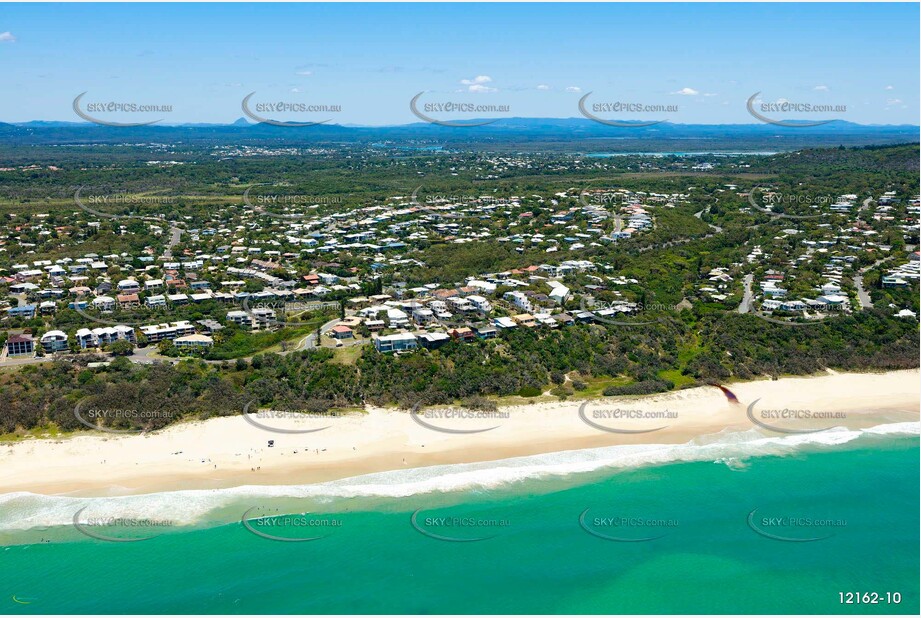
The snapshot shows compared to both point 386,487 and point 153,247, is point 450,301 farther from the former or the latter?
point 153,247

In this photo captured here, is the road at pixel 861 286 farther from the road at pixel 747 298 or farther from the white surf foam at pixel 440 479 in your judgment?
the white surf foam at pixel 440 479

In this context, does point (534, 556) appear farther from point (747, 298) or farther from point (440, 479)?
point (747, 298)

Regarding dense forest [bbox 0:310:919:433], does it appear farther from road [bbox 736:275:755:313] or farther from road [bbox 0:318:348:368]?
road [bbox 736:275:755:313]

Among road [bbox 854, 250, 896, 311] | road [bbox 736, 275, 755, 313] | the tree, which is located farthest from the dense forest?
road [bbox 854, 250, 896, 311]

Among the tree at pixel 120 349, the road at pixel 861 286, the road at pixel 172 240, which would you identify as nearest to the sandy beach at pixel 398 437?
the tree at pixel 120 349

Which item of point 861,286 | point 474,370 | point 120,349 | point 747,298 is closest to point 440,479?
point 474,370
